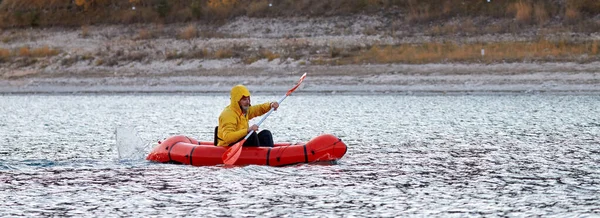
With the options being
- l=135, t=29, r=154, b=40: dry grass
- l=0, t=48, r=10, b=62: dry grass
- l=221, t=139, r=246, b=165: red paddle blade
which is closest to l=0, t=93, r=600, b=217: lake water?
l=221, t=139, r=246, b=165: red paddle blade

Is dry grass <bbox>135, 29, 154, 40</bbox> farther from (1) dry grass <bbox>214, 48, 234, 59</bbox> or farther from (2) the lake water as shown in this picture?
(2) the lake water

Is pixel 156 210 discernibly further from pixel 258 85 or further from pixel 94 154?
pixel 258 85

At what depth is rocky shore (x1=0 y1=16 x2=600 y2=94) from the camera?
30.4 meters

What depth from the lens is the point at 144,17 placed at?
147 ft

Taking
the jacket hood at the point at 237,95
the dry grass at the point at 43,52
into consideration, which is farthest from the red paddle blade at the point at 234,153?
the dry grass at the point at 43,52

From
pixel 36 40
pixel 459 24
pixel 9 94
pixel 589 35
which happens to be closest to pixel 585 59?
pixel 589 35

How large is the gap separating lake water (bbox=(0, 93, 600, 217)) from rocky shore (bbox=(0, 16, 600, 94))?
378 cm

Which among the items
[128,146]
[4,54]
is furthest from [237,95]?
[4,54]

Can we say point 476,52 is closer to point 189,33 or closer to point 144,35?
point 189,33

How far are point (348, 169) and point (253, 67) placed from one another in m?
20.0

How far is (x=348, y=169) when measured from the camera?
15.1m

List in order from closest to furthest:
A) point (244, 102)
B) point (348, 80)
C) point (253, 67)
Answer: point (244, 102)
point (348, 80)
point (253, 67)

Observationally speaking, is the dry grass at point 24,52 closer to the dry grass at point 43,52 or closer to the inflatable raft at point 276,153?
the dry grass at point 43,52

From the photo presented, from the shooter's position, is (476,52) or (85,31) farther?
(85,31)
